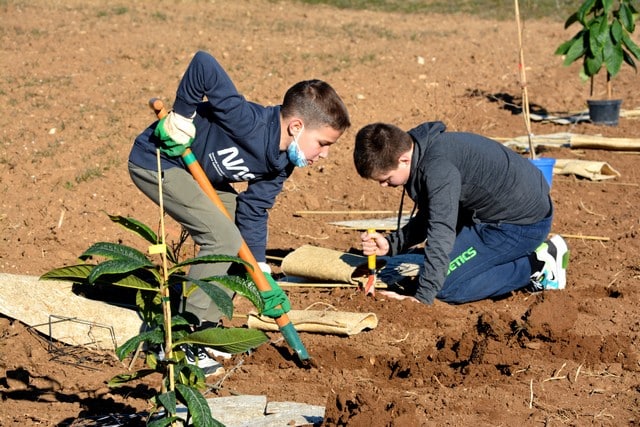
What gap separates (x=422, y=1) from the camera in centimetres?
1722

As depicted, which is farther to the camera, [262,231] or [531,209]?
[531,209]

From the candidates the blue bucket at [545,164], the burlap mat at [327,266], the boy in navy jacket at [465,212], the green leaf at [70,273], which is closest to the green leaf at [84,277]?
the green leaf at [70,273]

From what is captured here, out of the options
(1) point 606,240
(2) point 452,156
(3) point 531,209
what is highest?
(2) point 452,156

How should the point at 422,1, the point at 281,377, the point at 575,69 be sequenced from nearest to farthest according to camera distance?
the point at 281,377
the point at 575,69
the point at 422,1

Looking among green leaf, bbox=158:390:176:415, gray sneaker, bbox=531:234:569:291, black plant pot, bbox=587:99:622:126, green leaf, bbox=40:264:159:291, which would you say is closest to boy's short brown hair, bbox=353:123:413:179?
gray sneaker, bbox=531:234:569:291

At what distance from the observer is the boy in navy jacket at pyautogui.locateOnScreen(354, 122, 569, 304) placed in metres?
4.64

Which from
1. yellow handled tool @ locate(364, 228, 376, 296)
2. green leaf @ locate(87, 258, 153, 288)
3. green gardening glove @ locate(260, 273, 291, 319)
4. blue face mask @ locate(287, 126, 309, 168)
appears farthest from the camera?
yellow handled tool @ locate(364, 228, 376, 296)

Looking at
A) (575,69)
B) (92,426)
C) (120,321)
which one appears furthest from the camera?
(575,69)

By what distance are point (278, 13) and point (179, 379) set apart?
1217 centimetres

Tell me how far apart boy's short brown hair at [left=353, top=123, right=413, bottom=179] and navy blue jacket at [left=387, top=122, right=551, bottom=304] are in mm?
159

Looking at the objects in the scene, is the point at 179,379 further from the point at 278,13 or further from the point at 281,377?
the point at 278,13

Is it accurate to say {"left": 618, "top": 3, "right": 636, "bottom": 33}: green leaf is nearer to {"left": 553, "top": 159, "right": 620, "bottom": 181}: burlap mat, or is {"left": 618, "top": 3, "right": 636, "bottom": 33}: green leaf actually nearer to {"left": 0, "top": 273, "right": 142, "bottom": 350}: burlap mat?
{"left": 553, "top": 159, "right": 620, "bottom": 181}: burlap mat

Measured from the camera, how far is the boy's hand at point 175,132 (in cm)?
403

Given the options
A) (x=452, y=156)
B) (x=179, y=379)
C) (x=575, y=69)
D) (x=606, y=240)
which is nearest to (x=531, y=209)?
(x=452, y=156)
